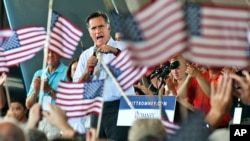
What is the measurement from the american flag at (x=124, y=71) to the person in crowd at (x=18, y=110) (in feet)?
2.48

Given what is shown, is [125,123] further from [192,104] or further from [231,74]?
[231,74]

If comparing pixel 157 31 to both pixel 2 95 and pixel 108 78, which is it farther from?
pixel 2 95

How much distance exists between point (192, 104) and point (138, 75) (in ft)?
1.53

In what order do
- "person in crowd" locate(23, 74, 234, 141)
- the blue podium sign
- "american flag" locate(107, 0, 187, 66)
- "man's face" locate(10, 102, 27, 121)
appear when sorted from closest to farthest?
"person in crowd" locate(23, 74, 234, 141)
"american flag" locate(107, 0, 187, 66)
the blue podium sign
"man's face" locate(10, 102, 27, 121)

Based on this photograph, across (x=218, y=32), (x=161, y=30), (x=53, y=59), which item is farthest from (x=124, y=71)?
(x=218, y=32)

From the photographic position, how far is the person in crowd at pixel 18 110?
662 cm

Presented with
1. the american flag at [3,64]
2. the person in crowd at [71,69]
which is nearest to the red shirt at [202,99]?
the person in crowd at [71,69]

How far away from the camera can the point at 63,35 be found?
22.0 feet

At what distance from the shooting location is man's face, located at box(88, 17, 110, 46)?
6703mm

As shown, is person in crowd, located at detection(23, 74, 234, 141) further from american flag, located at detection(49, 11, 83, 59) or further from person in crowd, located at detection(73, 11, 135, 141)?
american flag, located at detection(49, 11, 83, 59)

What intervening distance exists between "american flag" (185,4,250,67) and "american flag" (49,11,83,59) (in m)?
1.00

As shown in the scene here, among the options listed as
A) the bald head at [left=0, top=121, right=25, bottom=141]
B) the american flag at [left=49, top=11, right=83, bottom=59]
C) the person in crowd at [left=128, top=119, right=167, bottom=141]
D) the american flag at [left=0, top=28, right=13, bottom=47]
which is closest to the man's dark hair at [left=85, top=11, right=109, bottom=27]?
the american flag at [left=49, top=11, right=83, bottom=59]

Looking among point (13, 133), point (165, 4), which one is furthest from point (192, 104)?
point (13, 133)

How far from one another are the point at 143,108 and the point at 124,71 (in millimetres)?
342
